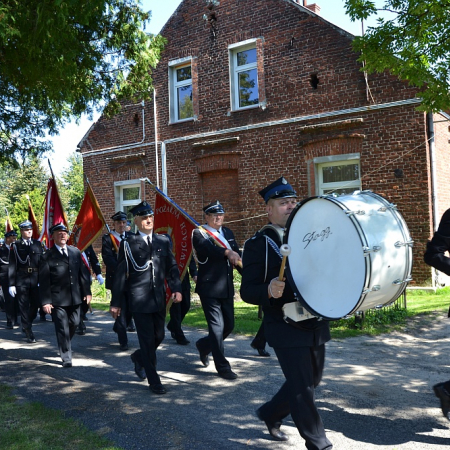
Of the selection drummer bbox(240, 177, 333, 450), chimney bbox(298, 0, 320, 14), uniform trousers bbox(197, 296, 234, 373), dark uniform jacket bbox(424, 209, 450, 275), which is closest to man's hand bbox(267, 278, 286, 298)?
drummer bbox(240, 177, 333, 450)

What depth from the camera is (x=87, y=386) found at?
20.1 feet

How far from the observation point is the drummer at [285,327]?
3.62 meters

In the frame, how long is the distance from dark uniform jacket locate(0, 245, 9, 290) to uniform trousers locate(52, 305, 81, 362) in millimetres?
4796

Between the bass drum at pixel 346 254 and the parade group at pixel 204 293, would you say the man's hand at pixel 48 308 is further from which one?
the bass drum at pixel 346 254

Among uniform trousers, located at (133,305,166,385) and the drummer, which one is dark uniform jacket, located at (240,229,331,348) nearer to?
the drummer

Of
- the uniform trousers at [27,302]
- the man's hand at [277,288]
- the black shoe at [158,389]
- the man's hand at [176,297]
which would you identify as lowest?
the black shoe at [158,389]

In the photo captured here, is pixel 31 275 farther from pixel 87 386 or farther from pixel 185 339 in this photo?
pixel 87 386

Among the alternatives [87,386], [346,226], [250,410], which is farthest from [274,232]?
[87,386]

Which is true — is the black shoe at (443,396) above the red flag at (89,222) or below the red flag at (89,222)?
below

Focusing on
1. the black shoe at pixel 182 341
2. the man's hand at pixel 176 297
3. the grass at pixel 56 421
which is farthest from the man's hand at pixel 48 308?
the man's hand at pixel 176 297

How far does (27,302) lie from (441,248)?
308 inches

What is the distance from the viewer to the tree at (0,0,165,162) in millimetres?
6176

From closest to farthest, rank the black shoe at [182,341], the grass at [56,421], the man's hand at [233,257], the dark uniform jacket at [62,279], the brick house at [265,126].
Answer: the grass at [56,421] < the man's hand at [233,257] < the dark uniform jacket at [62,279] < the black shoe at [182,341] < the brick house at [265,126]

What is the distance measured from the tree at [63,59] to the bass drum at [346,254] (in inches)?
149
